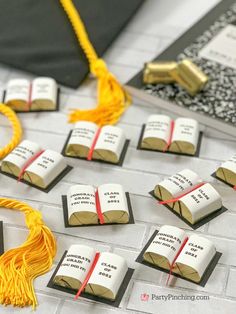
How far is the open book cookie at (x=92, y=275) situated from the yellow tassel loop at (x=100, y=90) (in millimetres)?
387

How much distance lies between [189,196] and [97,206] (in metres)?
0.16

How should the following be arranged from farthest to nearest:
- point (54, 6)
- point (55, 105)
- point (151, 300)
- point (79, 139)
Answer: point (54, 6), point (55, 105), point (79, 139), point (151, 300)

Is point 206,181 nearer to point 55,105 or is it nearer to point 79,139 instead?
point 79,139

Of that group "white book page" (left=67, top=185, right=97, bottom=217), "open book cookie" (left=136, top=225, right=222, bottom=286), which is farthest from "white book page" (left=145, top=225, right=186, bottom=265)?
"white book page" (left=67, top=185, right=97, bottom=217)

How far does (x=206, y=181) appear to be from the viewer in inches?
46.2

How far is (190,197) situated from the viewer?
3.57ft

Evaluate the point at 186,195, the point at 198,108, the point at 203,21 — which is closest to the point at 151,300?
the point at 186,195

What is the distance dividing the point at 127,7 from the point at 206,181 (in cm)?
59

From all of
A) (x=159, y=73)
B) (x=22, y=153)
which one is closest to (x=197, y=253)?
(x=22, y=153)

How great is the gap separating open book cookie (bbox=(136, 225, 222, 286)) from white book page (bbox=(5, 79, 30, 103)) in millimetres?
466

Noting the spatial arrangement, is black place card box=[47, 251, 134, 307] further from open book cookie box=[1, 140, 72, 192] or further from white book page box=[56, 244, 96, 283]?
open book cookie box=[1, 140, 72, 192]

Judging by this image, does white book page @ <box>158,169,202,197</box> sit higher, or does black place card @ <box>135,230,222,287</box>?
white book page @ <box>158,169,202,197</box>

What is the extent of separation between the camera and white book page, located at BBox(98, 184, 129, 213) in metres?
1.07

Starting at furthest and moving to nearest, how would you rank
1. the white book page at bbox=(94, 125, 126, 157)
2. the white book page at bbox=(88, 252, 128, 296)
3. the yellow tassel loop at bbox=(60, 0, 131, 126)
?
1. the yellow tassel loop at bbox=(60, 0, 131, 126)
2. the white book page at bbox=(94, 125, 126, 157)
3. the white book page at bbox=(88, 252, 128, 296)
